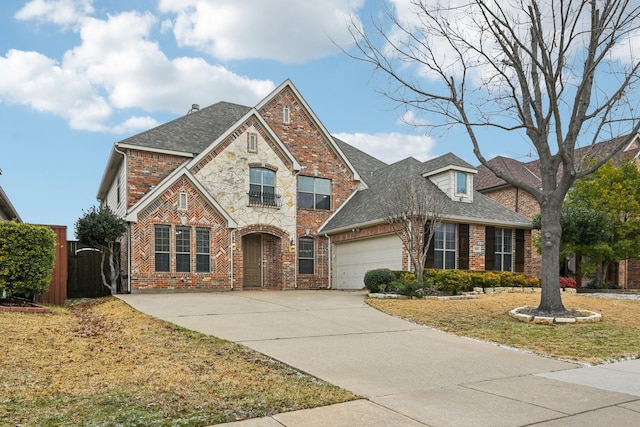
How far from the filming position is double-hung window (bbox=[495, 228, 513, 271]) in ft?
69.8

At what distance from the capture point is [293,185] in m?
22.7

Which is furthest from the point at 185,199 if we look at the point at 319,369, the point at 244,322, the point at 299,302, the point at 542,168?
the point at 319,369

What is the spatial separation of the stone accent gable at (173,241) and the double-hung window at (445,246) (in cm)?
814

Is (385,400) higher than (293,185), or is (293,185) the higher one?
(293,185)

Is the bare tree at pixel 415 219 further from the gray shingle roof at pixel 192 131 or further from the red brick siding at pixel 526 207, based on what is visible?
the gray shingle roof at pixel 192 131

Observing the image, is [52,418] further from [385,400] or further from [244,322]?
[244,322]

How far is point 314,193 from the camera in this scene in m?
23.6

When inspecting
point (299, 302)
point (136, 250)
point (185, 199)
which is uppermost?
point (185, 199)

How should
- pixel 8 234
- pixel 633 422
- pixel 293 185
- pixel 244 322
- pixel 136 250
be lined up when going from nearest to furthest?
pixel 633 422
pixel 244 322
pixel 8 234
pixel 136 250
pixel 293 185

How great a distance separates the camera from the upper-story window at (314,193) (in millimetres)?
23269

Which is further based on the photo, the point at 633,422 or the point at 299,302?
the point at 299,302

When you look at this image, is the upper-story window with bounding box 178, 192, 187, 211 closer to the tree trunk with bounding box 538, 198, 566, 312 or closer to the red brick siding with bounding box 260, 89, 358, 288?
the red brick siding with bounding box 260, 89, 358, 288

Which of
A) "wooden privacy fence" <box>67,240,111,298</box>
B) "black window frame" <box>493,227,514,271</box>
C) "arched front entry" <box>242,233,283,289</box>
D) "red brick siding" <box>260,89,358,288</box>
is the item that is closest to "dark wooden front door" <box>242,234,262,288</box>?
"arched front entry" <box>242,233,283,289</box>

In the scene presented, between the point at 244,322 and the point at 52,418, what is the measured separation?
614 cm
